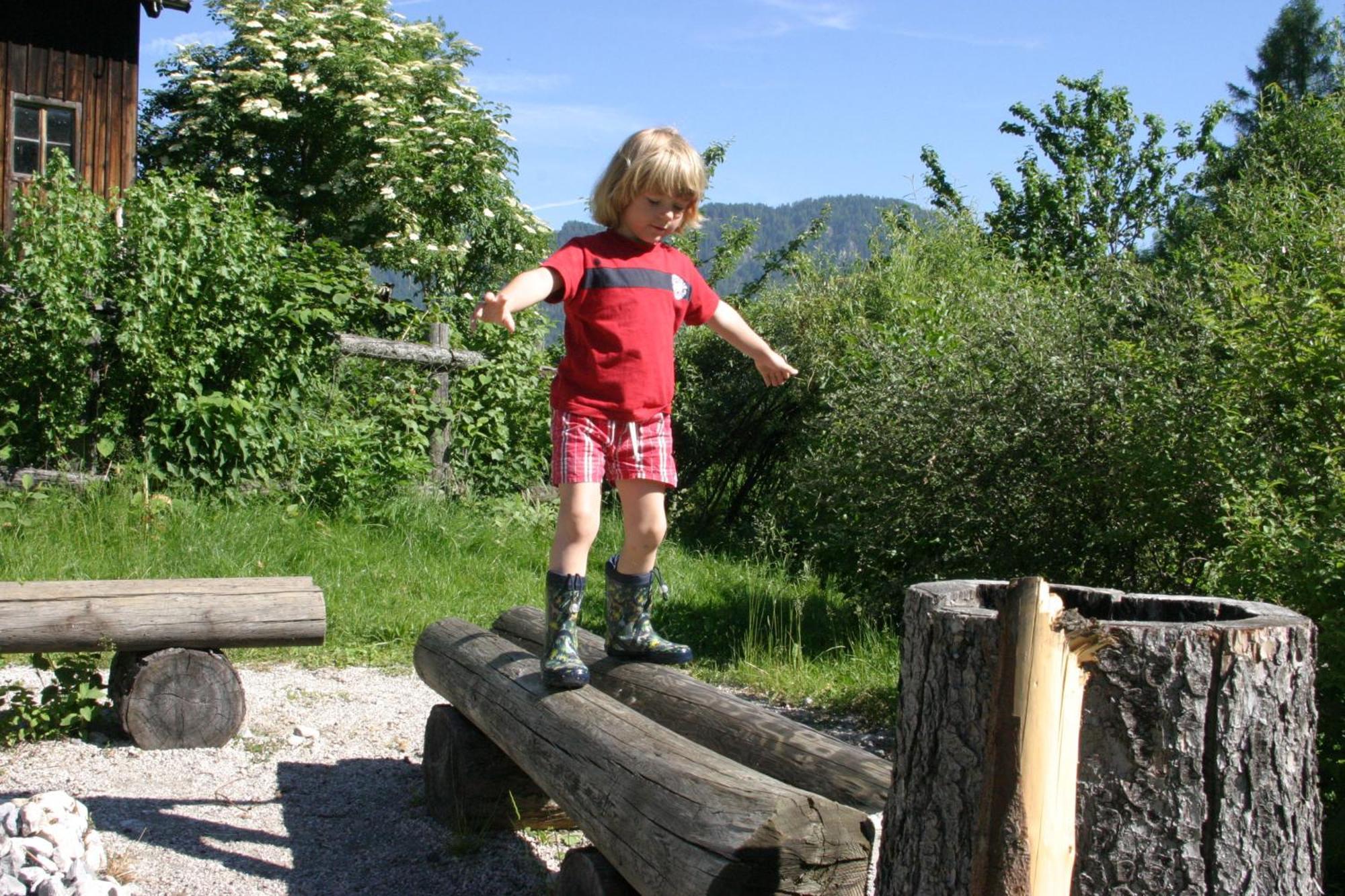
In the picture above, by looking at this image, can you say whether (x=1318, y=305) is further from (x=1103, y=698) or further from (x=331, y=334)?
(x=331, y=334)

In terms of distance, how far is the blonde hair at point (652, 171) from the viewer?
3.58 meters

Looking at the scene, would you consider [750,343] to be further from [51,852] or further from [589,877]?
[51,852]

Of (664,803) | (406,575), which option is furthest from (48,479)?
(664,803)

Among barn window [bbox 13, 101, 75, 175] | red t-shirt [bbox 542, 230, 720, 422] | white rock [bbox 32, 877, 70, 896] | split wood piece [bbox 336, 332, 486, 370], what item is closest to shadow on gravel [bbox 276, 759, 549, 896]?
white rock [bbox 32, 877, 70, 896]

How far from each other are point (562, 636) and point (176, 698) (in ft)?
6.66

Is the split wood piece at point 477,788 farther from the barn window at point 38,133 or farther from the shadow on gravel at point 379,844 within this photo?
the barn window at point 38,133

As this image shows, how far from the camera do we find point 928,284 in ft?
33.1

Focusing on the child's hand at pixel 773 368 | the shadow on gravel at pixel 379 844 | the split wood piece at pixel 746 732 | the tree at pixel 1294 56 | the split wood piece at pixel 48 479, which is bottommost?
the shadow on gravel at pixel 379 844

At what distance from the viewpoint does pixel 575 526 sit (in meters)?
3.68

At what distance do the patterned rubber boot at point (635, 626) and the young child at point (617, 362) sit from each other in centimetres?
15

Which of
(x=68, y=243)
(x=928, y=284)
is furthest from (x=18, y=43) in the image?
(x=928, y=284)

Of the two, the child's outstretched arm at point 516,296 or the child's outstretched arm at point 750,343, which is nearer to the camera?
the child's outstretched arm at point 516,296

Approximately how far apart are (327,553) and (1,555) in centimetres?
171

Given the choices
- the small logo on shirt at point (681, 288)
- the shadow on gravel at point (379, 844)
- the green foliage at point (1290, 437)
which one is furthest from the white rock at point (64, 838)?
the green foliage at point (1290, 437)
